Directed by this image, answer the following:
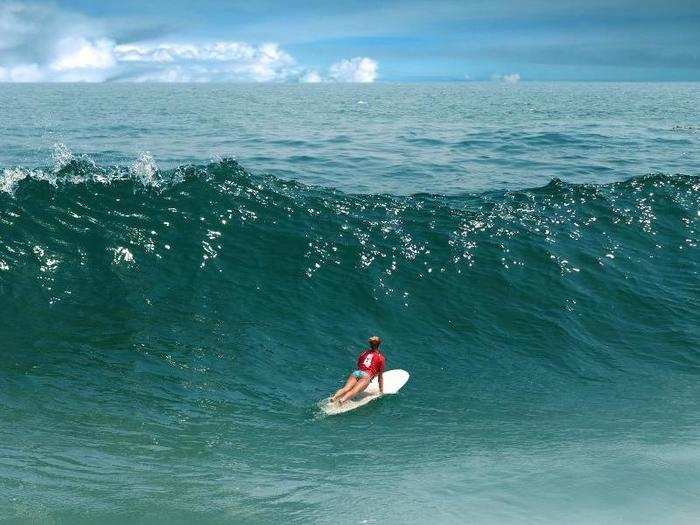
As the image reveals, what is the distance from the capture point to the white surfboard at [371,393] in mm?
12594

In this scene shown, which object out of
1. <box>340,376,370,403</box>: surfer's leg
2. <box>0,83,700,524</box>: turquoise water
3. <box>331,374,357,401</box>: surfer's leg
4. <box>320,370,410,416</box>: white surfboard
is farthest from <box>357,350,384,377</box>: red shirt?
<box>0,83,700,524</box>: turquoise water

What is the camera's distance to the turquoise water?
9555 mm

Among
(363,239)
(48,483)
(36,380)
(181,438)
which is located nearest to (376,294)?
(363,239)

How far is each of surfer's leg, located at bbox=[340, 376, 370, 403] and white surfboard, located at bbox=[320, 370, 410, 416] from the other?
5.1 inches

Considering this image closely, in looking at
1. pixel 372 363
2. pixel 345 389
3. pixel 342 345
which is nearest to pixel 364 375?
pixel 372 363

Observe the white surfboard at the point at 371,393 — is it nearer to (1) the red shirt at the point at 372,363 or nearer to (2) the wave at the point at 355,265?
(1) the red shirt at the point at 372,363

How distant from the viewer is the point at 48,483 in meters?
9.41

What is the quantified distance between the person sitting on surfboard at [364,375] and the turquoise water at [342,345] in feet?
2.20

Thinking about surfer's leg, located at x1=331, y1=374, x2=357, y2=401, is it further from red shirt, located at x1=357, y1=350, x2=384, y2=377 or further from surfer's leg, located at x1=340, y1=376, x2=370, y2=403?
red shirt, located at x1=357, y1=350, x2=384, y2=377

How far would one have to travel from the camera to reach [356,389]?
12.8 m

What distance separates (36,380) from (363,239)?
1117cm

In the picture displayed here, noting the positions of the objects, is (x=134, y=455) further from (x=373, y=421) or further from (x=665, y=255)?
(x=665, y=255)

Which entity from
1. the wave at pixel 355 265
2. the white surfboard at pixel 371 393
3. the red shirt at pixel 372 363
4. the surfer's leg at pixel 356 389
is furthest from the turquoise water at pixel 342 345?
the red shirt at pixel 372 363

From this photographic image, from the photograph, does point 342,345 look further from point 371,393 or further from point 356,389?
point 356,389
